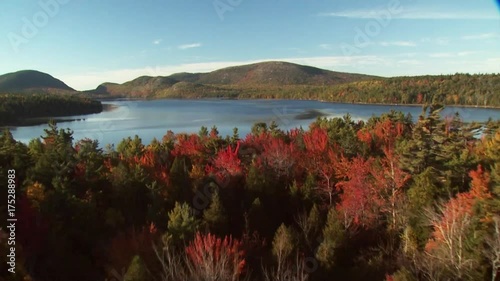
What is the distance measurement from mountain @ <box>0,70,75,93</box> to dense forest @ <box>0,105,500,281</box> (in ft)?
473

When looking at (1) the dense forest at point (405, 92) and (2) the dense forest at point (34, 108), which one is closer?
(2) the dense forest at point (34, 108)

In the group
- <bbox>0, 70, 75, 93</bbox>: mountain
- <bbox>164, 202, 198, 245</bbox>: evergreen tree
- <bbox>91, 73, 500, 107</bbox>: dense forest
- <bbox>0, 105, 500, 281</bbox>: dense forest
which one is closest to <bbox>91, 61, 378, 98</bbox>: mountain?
<bbox>91, 73, 500, 107</bbox>: dense forest

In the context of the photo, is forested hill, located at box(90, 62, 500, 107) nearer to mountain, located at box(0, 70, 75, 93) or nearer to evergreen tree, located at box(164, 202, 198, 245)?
mountain, located at box(0, 70, 75, 93)

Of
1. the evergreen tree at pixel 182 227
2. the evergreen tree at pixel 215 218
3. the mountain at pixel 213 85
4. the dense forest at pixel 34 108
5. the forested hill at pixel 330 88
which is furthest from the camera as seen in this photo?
the mountain at pixel 213 85

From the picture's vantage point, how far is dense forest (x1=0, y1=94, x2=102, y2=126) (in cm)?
5641

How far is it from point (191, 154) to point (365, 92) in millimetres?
79934

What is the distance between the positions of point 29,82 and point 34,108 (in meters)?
111

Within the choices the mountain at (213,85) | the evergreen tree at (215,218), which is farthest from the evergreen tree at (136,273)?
the mountain at (213,85)

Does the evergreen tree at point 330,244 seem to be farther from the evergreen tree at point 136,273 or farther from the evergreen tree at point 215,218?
the evergreen tree at point 136,273

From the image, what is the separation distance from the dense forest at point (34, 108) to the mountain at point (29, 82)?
265 feet

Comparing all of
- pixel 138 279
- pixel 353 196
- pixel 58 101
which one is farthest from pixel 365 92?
pixel 138 279

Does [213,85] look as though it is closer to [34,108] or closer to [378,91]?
[378,91]

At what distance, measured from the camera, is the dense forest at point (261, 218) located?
1034cm

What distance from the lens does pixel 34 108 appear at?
209ft
